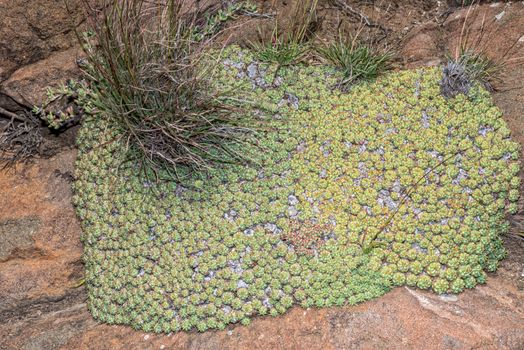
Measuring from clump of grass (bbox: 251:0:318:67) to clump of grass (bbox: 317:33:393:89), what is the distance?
19 centimetres

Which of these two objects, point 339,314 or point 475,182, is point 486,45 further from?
point 339,314

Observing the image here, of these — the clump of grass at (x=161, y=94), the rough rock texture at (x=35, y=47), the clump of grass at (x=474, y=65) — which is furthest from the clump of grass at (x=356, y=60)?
the rough rock texture at (x=35, y=47)

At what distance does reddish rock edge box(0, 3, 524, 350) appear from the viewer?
2.97 m

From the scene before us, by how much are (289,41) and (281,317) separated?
87.9 inches

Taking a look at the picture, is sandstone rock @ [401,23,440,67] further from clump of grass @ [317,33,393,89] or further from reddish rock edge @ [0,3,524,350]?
clump of grass @ [317,33,393,89]

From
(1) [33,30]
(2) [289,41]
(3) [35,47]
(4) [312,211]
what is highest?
(1) [33,30]

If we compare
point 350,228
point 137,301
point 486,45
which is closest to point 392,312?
point 350,228

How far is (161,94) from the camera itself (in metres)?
3.61

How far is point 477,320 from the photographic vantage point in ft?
9.87

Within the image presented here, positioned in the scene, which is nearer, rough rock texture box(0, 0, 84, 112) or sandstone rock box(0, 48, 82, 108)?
rough rock texture box(0, 0, 84, 112)

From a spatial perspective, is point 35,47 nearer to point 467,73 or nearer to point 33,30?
point 33,30

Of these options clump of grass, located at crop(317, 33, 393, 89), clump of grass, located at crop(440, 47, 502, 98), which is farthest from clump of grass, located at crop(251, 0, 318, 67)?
clump of grass, located at crop(440, 47, 502, 98)

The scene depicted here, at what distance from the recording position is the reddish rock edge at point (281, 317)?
297cm

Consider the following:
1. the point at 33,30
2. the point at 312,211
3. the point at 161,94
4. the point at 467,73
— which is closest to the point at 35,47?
the point at 33,30
